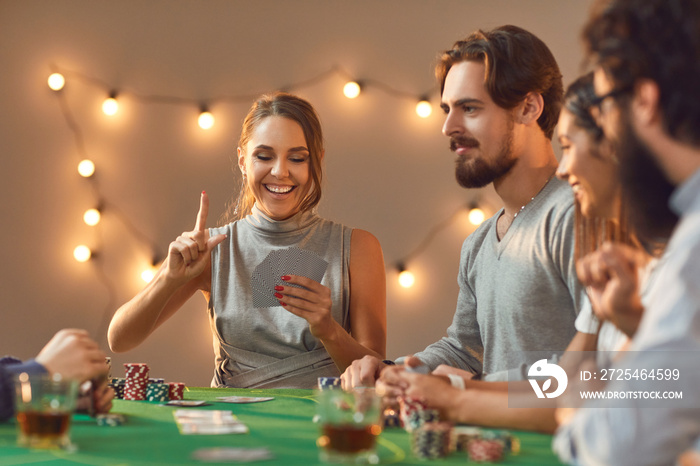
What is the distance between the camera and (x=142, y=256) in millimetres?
3354

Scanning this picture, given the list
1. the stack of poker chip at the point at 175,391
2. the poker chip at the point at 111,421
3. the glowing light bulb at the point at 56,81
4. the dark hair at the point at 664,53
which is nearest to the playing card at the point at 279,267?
the stack of poker chip at the point at 175,391

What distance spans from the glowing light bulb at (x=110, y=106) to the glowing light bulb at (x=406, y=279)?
1.61 m

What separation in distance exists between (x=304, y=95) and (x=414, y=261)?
0.98m

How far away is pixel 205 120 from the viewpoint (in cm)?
337

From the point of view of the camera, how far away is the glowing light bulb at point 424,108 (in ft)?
11.0

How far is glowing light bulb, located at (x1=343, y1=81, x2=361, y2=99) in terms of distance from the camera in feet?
11.1

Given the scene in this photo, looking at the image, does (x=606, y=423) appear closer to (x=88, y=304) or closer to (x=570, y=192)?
(x=570, y=192)

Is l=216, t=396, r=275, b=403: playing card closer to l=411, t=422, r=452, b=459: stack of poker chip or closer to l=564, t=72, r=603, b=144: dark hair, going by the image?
l=411, t=422, r=452, b=459: stack of poker chip

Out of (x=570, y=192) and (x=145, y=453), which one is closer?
(x=145, y=453)

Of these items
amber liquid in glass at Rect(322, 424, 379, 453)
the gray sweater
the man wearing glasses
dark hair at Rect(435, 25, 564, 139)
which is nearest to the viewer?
the man wearing glasses

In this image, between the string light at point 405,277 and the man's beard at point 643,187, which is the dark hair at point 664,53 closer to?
the man's beard at point 643,187

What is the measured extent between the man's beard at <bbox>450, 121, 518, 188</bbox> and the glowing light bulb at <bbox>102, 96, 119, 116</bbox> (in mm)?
1870

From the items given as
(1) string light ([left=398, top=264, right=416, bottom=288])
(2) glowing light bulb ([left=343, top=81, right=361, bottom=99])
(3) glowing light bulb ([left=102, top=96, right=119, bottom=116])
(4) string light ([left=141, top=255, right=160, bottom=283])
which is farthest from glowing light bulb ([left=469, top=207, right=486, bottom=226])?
(3) glowing light bulb ([left=102, top=96, right=119, bottom=116])

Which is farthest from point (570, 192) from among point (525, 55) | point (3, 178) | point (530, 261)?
point (3, 178)
